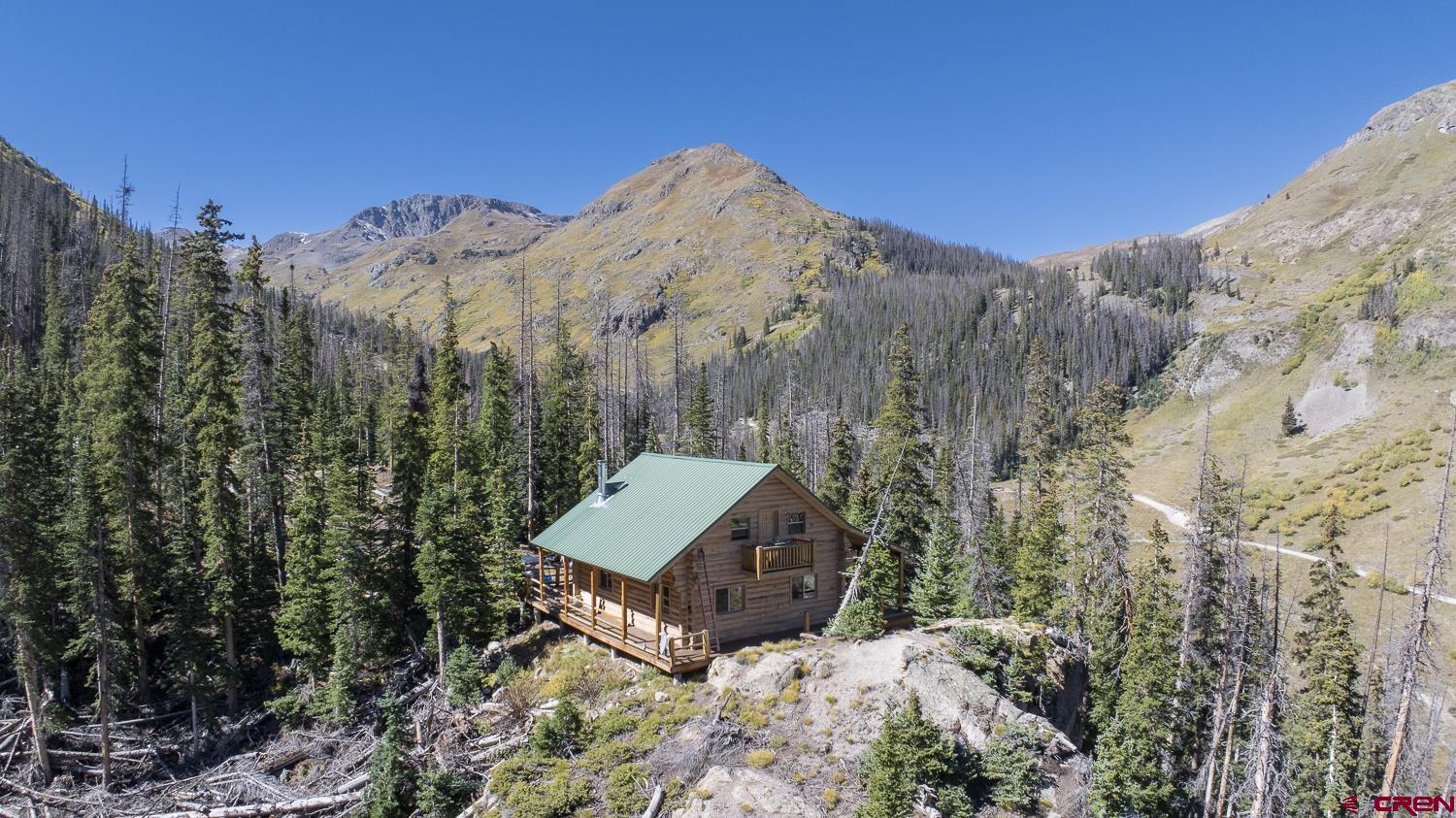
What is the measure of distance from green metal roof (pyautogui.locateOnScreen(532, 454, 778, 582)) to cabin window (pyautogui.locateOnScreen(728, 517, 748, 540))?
914mm

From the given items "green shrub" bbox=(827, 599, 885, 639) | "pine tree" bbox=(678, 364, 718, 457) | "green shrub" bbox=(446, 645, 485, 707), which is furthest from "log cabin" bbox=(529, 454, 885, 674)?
"pine tree" bbox=(678, 364, 718, 457)

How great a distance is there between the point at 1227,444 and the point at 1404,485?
32.8 metres

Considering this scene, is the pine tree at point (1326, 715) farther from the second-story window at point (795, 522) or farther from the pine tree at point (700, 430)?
the pine tree at point (700, 430)

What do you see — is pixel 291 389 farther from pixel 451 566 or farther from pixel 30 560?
pixel 451 566

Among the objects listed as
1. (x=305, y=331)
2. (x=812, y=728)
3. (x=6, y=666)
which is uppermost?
(x=305, y=331)

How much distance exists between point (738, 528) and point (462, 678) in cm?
1283

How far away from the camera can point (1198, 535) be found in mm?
29031

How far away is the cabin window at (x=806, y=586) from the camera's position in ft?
92.8

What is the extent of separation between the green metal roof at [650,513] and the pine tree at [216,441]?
46.8ft

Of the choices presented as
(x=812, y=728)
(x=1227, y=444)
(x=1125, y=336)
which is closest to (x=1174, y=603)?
(x=812, y=728)

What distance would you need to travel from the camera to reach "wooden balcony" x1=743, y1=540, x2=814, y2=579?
86.1ft

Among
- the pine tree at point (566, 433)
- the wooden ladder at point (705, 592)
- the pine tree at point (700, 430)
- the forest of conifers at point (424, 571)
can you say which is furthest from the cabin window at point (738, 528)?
the pine tree at point (700, 430)

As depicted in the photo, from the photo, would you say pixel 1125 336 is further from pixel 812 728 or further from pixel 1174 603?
pixel 812 728

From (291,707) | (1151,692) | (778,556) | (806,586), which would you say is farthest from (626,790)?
(1151,692)
